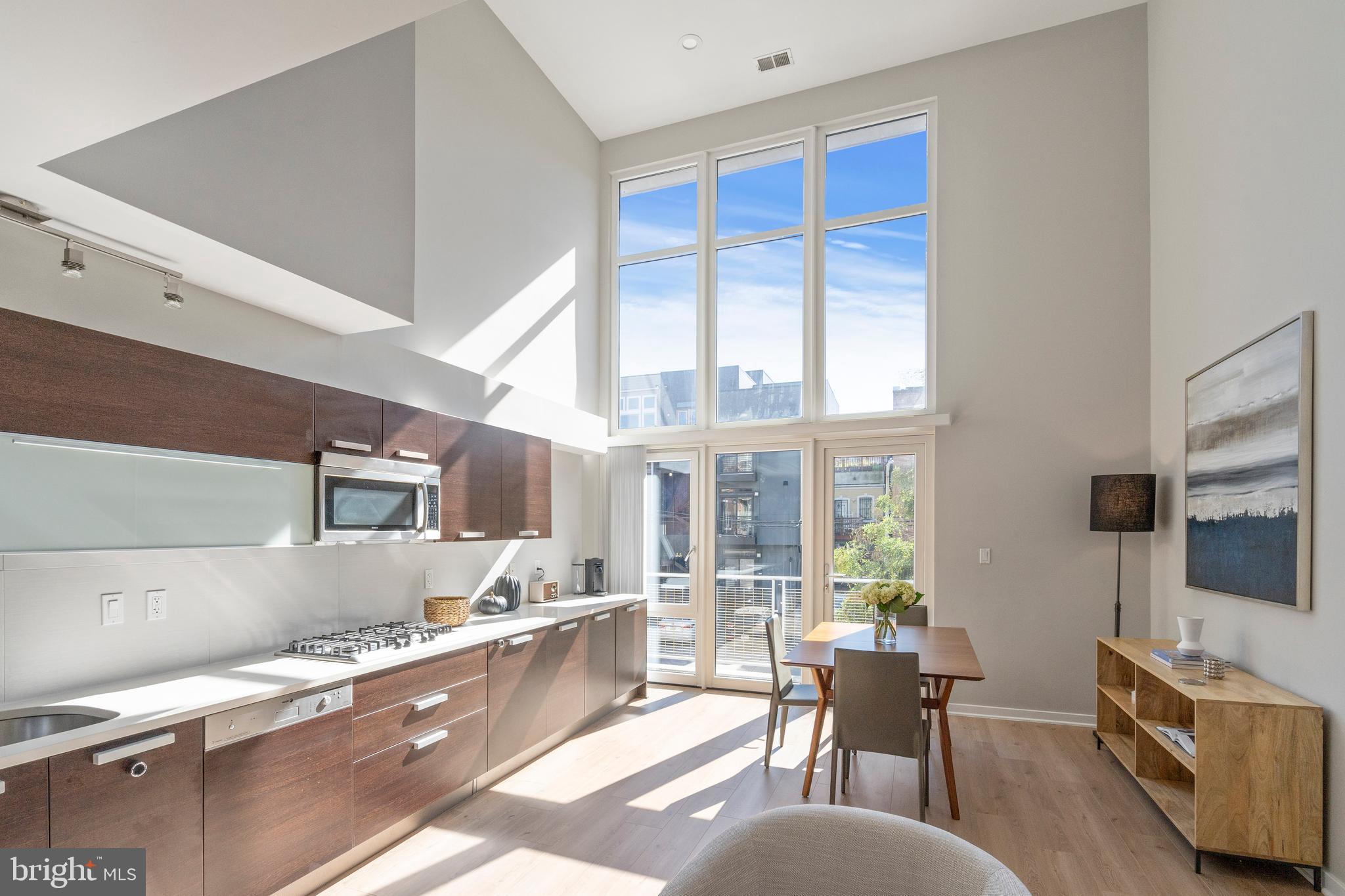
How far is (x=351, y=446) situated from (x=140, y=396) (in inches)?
34.8

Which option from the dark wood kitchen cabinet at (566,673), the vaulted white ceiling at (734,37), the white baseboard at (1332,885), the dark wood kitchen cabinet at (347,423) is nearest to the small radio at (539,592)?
the dark wood kitchen cabinet at (566,673)

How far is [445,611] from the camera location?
3.77 metres

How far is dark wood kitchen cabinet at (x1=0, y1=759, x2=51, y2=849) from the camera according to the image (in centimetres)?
169

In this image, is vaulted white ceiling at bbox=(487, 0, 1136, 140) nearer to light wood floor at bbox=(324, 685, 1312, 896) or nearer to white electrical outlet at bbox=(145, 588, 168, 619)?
white electrical outlet at bbox=(145, 588, 168, 619)

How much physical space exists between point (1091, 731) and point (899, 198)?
13.1 ft

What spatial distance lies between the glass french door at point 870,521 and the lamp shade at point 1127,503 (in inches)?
45.3

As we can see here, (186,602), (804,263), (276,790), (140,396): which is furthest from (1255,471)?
(186,602)

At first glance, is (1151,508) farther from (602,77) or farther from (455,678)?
(602,77)

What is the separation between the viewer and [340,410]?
2994mm

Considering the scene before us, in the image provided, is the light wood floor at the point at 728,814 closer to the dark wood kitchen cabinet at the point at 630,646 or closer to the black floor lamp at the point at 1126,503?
the dark wood kitchen cabinet at the point at 630,646

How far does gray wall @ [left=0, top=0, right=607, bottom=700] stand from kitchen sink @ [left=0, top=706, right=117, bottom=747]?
129 mm

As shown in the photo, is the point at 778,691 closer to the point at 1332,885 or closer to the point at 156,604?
the point at 1332,885

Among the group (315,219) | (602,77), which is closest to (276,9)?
(315,219)

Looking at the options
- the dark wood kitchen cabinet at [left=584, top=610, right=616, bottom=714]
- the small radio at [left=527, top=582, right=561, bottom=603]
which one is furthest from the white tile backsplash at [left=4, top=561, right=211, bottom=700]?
the small radio at [left=527, top=582, right=561, bottom=603]
